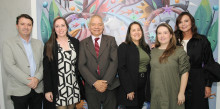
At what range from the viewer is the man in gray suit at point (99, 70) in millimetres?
2089

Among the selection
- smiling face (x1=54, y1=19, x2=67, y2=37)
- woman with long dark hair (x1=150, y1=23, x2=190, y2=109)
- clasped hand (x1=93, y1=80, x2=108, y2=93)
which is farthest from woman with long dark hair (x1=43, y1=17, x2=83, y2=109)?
woman with long dark hair (x1=150, y1=23, x2=190, y2=109)

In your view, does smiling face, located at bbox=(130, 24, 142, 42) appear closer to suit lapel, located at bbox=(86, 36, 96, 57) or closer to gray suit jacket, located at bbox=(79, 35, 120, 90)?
gray suit jacket, located at bbox=(79, 35, 120, 90)

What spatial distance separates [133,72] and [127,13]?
1.24 metres

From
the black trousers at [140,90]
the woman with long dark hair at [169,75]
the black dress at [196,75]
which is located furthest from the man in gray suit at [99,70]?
the black dress at [196,75]

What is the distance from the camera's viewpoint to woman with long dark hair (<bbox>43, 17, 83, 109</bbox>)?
2025 millimetres

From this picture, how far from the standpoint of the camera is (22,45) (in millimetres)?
2055

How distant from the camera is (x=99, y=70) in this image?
213 centimetres

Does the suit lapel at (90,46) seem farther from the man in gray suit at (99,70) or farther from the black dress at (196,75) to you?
the black dress at (196,75)

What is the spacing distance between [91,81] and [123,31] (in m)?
1.25

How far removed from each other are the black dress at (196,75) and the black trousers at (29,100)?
2040 millimetres

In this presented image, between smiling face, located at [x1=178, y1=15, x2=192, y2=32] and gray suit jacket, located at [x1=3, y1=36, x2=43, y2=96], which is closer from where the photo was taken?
gray suit jacket, located at [x1=3, y1=36, x2=43, y2=96]

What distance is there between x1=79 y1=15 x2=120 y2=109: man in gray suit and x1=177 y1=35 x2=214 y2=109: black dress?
1.01m

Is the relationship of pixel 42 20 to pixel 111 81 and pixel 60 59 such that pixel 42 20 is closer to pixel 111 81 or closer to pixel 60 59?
pixel 60 59

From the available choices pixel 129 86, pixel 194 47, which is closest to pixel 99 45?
pixel 129 86
